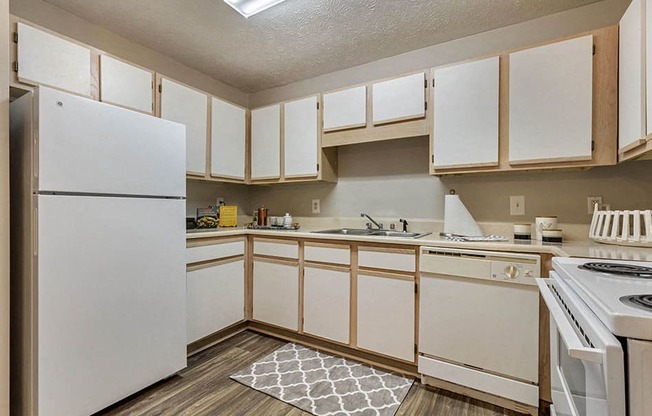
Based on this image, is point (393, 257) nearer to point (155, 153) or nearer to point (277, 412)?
point (277, 412)

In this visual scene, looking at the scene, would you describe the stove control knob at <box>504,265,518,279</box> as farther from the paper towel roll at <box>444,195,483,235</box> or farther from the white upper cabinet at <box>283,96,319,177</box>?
the white upper cabinet at <box>283,96,319,177</box>

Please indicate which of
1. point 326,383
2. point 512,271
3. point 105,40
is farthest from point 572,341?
point 105,40

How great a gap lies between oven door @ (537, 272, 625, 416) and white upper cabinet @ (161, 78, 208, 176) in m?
2.42

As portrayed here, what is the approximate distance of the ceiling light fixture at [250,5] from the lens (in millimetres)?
1838

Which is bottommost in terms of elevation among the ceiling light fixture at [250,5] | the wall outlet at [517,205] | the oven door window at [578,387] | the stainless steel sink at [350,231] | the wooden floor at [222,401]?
the wooden floor at [222,401]

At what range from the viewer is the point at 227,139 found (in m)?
2.79

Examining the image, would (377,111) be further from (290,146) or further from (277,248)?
(277,248)

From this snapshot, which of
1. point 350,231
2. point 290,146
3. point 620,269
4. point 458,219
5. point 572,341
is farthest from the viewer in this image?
point 290,146

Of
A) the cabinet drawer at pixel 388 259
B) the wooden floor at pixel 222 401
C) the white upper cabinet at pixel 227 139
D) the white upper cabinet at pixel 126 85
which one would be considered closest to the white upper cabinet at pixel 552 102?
the cabinet drawer at pixel 388 259

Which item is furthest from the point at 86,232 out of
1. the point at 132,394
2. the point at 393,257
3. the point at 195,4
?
the point at 393,257

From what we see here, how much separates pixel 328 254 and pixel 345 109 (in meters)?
1.18

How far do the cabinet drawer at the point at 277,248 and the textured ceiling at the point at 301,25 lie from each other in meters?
1.58

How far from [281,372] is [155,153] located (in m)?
1.60

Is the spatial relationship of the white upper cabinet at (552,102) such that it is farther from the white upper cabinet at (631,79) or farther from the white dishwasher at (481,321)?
the white dishwasher at (481,321)
